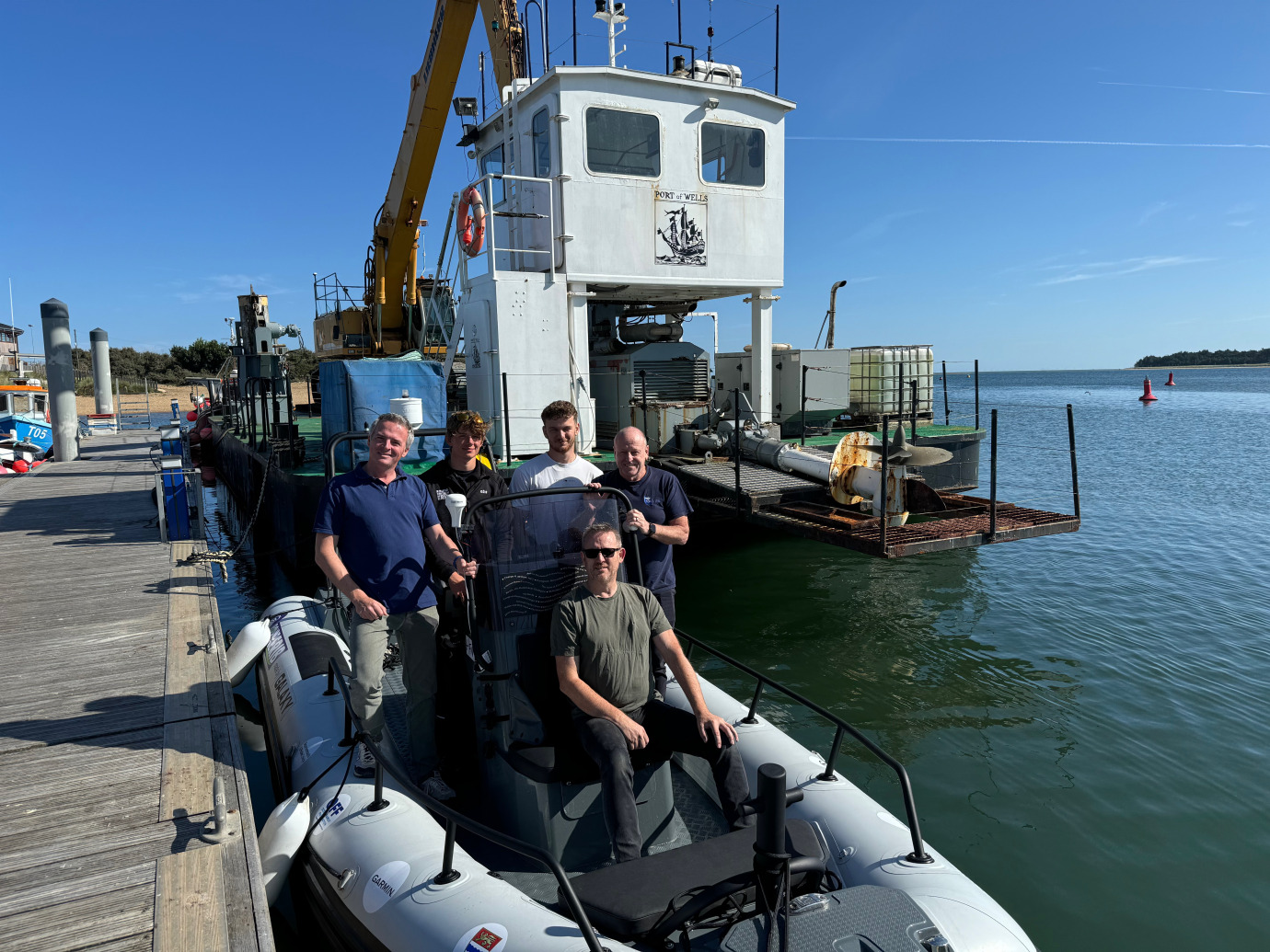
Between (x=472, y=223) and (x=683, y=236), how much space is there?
2749 millimetres

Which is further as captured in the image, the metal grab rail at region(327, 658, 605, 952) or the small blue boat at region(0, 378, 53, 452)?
the small blue boat at region(0, 378, 53, 452)

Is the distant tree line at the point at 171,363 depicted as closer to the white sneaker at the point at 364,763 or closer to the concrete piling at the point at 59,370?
the concrete piling at the point at 59,370

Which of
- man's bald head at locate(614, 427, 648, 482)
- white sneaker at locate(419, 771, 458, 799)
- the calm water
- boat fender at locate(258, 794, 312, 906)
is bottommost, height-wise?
the calm water

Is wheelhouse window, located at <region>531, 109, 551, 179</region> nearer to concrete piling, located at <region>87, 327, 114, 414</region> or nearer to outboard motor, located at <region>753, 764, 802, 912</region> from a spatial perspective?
outboard motor, located at <region>753, 764, 802, 912</region>

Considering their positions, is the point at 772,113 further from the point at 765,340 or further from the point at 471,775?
the point at 471,775

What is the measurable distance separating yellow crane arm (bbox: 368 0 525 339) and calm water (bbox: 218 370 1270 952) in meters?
6.58

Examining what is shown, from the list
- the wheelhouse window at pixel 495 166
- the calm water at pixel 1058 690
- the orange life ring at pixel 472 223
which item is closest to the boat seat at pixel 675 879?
the calm water at pixel 1058 690

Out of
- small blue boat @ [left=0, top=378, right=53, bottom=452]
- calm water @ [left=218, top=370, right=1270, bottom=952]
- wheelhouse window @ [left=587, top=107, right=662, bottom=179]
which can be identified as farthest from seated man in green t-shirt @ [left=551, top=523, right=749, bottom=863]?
small blue boat @ [left=0, top=378, right=53, bottom=452]

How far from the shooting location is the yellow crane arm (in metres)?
11.9

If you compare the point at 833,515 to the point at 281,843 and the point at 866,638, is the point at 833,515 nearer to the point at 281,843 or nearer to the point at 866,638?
the point at 866,638

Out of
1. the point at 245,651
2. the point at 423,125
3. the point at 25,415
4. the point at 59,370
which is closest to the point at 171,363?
the point at 25,415

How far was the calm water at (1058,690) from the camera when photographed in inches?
179

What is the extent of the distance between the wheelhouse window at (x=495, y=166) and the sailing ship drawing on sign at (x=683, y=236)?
2.63 meters

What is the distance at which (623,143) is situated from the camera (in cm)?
985
